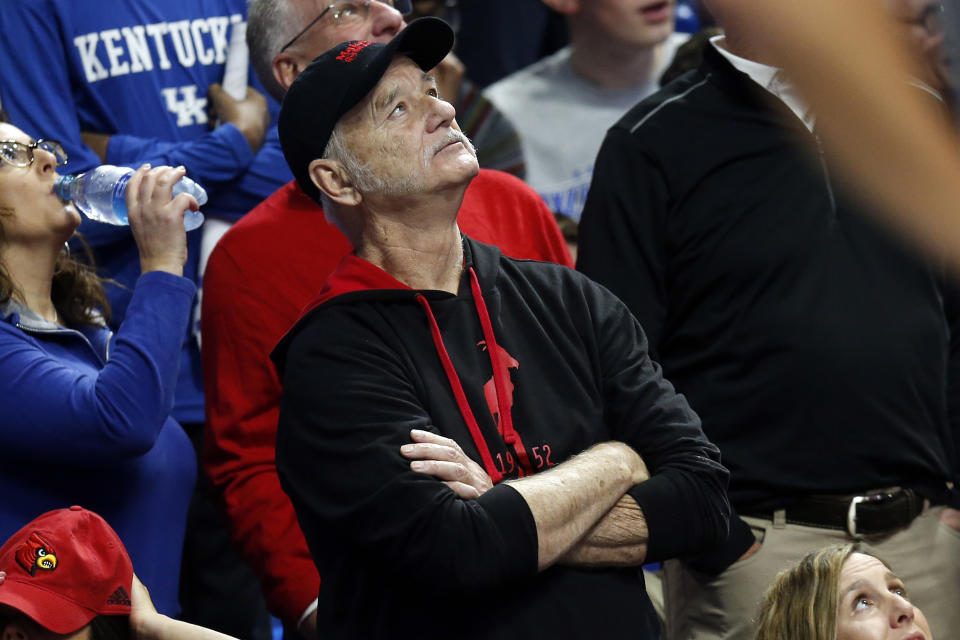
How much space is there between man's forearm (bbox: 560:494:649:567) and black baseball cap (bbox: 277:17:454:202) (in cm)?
90

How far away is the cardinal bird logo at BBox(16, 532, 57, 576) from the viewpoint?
2.58m

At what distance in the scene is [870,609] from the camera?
283 centimetres

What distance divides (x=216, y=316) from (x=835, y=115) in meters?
2.32

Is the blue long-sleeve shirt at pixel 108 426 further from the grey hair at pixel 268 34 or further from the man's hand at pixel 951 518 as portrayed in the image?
the man's hand at pixel 951 518

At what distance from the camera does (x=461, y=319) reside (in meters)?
2.28

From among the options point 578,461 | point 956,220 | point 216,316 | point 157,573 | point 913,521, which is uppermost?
point 956,220

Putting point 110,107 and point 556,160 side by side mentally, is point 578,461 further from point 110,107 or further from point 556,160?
point 556,160

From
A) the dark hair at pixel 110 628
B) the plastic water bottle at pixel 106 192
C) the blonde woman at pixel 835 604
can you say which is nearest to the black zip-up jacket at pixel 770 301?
the blonde woman at pixel 835 604

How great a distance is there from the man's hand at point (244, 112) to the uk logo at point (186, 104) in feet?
0.12

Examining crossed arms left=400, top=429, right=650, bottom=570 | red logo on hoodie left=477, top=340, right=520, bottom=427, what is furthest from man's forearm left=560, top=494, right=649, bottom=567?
red logo on hoodie left=477, top=340, right=520, bottom=427

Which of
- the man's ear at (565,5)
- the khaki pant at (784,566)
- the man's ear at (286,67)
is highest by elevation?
the man's ear at (286,67)

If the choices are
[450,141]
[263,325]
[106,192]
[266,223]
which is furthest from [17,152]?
[450,141]

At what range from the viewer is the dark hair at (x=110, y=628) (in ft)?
8.50

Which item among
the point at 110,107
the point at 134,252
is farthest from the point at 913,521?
the point at 110,107
